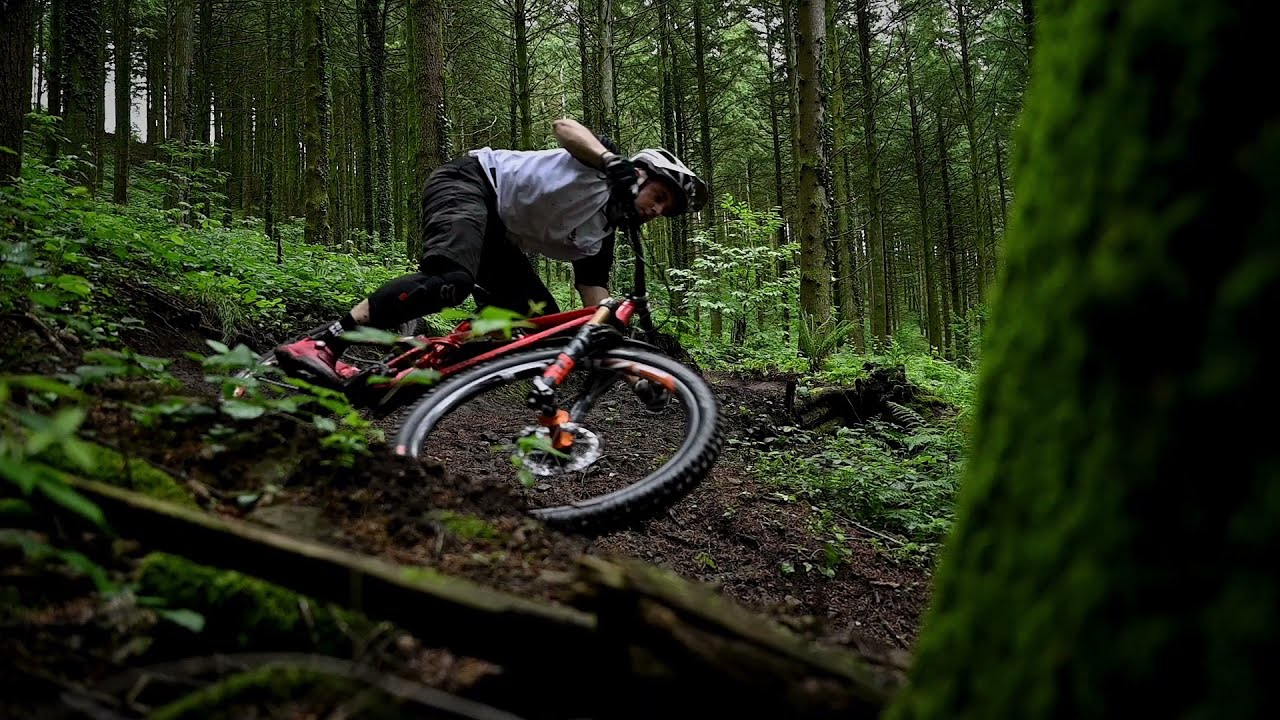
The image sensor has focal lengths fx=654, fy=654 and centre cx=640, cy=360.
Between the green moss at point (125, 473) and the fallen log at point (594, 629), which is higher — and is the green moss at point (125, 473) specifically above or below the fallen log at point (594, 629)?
above

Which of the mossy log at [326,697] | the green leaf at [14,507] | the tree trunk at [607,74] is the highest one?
the tree trunk at [607,74]

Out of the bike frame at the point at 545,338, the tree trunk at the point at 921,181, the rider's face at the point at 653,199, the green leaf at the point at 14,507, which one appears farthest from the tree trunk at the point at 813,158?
the tree trunk at the point at 921,181

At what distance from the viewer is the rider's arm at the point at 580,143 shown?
3598 millimetres

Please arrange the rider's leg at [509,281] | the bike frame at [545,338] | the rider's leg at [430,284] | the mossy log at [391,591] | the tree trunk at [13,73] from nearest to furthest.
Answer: the mossy log at [391,591], the bike frame at [545,338], the rider's leg at [430,284], the rider's leg at [509,281], the tree trunk at [13,73]

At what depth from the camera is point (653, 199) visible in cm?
367

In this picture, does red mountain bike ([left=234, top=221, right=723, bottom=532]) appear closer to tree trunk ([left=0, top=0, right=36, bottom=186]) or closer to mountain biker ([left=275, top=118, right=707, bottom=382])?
mountain biker ([left=275, top=118, right=707, bottom=382])

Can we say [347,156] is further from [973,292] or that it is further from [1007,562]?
[973,292]

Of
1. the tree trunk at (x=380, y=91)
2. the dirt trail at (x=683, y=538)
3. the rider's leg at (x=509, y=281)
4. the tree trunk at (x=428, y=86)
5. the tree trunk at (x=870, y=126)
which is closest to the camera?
the dirt trail at (x=683, y=538)

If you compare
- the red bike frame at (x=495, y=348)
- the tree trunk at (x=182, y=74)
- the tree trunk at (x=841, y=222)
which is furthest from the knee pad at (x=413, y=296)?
the tree trunk at (x=182, y=74)

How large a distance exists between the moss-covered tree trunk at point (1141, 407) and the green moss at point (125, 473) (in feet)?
6.49

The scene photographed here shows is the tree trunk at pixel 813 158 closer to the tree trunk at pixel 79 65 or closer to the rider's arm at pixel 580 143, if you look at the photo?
the rider's arm at pixel 580 143

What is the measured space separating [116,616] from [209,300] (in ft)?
19.2

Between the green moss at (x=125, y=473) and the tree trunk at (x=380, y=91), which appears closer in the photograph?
the green moss at (x=125, y=473)

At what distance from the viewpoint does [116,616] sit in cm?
146
